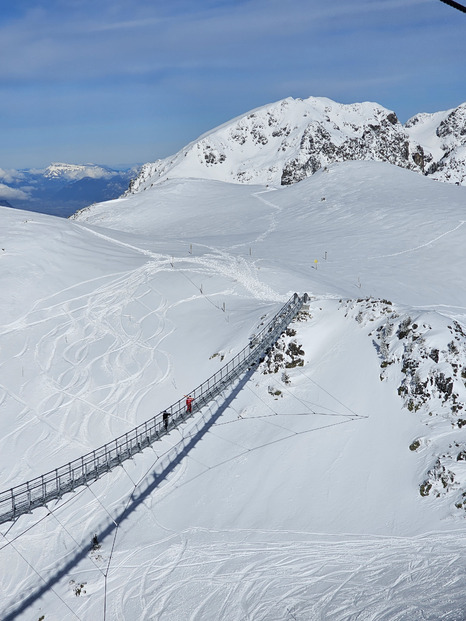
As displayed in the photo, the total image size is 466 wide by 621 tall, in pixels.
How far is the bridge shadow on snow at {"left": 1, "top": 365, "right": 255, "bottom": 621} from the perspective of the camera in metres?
24.9

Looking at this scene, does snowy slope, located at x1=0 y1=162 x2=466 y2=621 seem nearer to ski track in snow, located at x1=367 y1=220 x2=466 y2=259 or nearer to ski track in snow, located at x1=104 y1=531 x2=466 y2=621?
ski track in snow, located at x1=104 y1=531 x2=466 y2=621

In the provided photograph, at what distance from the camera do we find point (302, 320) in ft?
126

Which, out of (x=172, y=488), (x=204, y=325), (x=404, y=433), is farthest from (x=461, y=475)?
(x=204, y=325)

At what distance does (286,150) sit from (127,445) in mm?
162058

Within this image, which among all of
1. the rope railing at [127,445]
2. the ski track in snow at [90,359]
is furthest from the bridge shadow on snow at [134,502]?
the ski track in snow at [90,359]

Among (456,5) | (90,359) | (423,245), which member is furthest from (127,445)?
(423,245)

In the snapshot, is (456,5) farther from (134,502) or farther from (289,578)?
(134,502)

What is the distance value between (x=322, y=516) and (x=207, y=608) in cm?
653

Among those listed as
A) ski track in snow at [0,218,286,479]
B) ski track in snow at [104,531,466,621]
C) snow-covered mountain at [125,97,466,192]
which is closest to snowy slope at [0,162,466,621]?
ski track in snow at [104,531,466,621]

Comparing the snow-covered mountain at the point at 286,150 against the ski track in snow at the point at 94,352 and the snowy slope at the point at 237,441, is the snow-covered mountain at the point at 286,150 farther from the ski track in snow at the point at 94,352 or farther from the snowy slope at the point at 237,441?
the snowy slope at the point at 237,441

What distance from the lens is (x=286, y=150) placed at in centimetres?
17850

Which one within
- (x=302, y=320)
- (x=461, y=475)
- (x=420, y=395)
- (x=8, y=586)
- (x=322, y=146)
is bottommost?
(x=8, y=586)

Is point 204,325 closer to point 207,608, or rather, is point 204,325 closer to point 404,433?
point 404,433

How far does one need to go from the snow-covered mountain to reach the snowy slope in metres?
112
